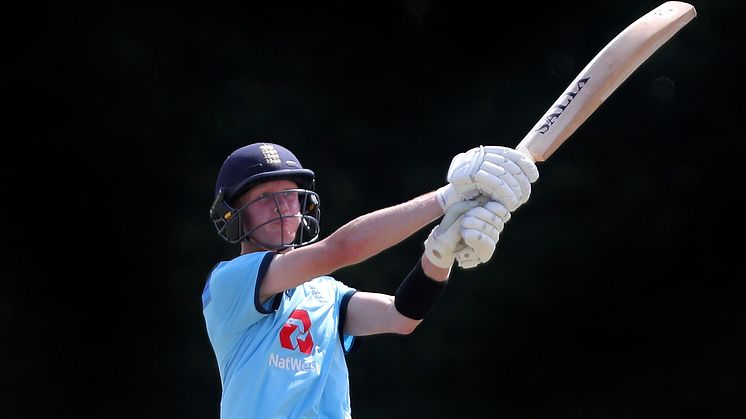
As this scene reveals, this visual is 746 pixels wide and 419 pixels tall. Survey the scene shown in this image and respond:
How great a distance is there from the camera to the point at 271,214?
9.84ft

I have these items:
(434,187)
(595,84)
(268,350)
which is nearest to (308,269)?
(268,350)

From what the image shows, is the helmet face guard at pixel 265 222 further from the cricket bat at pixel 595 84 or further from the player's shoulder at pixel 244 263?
the cricket bat at pixel 595 84

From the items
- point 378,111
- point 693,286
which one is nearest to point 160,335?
point 378,111

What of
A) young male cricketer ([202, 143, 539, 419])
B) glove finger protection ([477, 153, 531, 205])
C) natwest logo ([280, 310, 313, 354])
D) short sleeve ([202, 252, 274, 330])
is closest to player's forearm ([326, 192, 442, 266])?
young male cricketer ([202, 143, 539, 419])

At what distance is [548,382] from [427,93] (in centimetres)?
142

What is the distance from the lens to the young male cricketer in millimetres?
2465

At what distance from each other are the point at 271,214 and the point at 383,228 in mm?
582

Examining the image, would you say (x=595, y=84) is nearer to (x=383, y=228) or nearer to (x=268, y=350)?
(x=383, y=228)

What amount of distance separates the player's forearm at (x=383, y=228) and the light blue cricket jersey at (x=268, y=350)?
28 centimetres

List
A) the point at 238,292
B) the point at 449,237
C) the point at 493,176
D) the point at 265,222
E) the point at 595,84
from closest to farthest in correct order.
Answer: the point at 493,176 < the point at 449,237 < the point at 595,84 < the point at 238,292 < the point at 265,222

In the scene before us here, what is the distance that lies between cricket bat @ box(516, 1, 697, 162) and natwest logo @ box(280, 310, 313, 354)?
0.76 meters

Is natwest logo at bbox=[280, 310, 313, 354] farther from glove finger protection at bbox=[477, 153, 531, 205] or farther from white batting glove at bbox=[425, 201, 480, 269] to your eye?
glove finger protection at bbox=[477, 153, 531, 205]

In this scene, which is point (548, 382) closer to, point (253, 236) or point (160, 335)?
point (160, 335)

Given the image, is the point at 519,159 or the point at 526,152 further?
the point at 526,152
